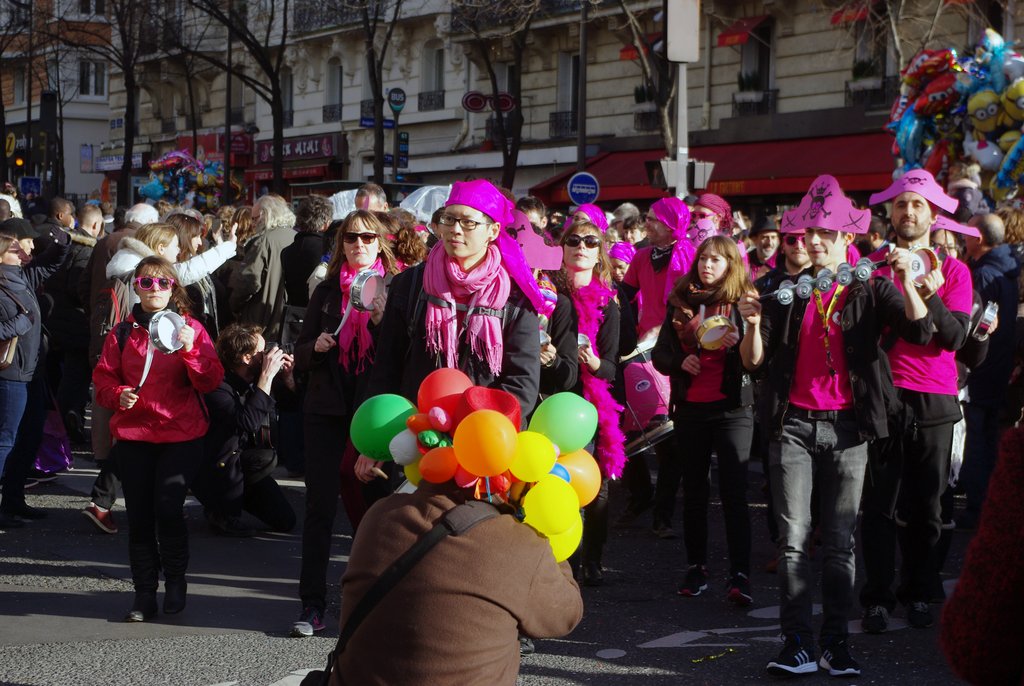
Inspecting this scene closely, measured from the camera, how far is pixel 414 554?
10.4ft

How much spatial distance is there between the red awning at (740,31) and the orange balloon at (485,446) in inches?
979

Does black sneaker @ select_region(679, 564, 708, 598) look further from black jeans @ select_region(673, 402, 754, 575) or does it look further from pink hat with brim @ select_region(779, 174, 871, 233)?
pink hat with brim @ select_region(779, 174, 871, 233)

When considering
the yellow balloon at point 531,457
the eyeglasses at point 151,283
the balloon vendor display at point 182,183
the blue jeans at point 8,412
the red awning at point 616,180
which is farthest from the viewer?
the red awning at point 616,180

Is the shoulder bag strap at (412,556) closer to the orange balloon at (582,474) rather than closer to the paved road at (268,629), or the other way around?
the orange balloon at (582,474)

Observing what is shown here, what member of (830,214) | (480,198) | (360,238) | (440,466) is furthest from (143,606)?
(830,214)

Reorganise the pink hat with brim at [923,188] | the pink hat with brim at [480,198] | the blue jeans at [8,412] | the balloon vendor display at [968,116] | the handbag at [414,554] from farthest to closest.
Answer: the balloon vendor display at [968,116]
the blue jeans at [8,412]
the pink hat with brim at [923,188]
the pink hat with brim at [480,198]
the handbag at [414,554]

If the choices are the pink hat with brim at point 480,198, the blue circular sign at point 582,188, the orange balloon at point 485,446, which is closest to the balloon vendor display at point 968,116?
the blue circular sign at point 582,188

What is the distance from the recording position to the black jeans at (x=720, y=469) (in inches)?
262

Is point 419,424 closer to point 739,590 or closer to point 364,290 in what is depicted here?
point 364,290

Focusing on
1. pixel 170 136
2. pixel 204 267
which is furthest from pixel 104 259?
pixel 170 136

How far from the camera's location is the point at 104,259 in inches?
395

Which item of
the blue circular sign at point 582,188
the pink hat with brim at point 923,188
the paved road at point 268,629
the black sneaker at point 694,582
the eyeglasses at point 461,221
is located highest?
the blue circular sign at point 582,188

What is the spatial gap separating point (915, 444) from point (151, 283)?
3.50 m

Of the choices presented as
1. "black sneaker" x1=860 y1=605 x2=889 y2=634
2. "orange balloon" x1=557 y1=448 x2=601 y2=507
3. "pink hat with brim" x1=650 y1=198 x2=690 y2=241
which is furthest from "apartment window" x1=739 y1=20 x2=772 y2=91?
"orange balloon" x1=557 y1=448 x2=601 y2=507
